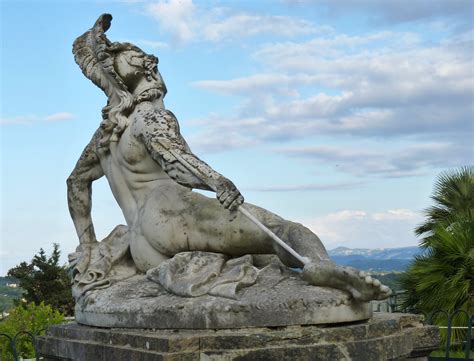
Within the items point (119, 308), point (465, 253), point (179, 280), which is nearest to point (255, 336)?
point (179, 280)

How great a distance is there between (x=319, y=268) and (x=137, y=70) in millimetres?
2055

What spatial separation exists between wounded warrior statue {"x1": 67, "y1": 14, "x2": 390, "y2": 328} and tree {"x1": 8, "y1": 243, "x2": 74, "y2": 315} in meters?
11.5

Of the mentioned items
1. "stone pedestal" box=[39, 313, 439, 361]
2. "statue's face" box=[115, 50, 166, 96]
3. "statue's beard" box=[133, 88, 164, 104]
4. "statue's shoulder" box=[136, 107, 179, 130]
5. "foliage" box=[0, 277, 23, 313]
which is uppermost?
"statue's face" box=[115, 50, 166, 96]

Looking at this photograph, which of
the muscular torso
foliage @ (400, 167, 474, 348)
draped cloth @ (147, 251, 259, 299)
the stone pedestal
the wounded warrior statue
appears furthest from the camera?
foliage @ (400, 167, 474, 348)

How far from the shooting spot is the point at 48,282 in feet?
55.9

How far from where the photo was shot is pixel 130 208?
5457 millimetres

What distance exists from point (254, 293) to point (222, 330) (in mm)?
297

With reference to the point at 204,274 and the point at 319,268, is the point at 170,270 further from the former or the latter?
the point at 319,268

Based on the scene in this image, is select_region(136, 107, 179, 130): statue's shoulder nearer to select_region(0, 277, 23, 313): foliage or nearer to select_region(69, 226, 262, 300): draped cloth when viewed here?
select_region(69, 226, 262, 300): draped cloth

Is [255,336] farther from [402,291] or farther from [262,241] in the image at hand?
[402,291]

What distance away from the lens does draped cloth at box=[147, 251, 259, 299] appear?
14.7 feet

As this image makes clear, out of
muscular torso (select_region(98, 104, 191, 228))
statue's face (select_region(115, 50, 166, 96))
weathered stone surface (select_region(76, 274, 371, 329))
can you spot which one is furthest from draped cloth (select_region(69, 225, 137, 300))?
statue's face (select_region(115, 50, 166, 96))

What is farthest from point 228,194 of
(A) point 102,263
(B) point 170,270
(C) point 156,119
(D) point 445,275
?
(D) point 445,275

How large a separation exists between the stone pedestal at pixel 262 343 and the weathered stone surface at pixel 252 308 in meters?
0.05
